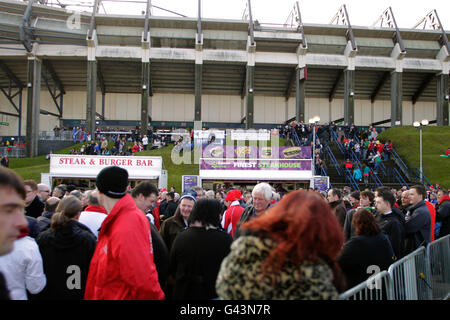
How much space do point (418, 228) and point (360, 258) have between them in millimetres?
2217

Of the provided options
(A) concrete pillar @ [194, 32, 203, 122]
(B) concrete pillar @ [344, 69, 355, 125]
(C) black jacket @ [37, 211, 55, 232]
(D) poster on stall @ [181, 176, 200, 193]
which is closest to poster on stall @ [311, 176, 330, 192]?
(D) poster on stall @ [181, 176, 200, 193]

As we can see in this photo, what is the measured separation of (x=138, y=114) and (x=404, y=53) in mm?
26849

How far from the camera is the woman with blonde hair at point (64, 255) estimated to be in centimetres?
317

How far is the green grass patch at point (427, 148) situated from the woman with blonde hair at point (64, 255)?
23241mm

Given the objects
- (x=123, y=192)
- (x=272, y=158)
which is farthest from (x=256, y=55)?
(x=123, y=192)

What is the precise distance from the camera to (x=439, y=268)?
17.1ft

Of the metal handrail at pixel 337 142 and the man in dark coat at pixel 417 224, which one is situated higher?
the metal handrail at pixel 337 142

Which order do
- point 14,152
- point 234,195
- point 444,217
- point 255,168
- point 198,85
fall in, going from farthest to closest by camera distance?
point 198,85 < point 14,152 < point 255,168 < point 234,195 < point 444,217

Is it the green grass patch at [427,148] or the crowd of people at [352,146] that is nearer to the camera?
the crowd of people at [352,146]

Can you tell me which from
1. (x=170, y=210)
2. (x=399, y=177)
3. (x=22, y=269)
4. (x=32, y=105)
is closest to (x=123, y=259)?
(x=22, y=269)

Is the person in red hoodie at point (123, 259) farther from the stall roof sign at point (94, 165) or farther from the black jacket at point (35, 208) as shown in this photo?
the stall roof sign at point (94, 165)

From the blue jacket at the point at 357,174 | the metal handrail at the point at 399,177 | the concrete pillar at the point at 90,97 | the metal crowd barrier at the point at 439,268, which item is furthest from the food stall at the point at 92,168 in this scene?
the metal handrail at the point at 399,177

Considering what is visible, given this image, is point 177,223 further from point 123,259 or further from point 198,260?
point 123,259
